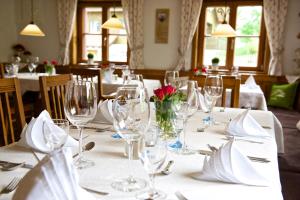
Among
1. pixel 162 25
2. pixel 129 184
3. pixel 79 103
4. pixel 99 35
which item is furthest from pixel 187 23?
pixel 129 184

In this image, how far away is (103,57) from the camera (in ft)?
21.0

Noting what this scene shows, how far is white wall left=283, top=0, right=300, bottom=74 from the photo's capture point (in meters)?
5.07

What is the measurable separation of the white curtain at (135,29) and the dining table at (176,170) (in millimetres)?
4504

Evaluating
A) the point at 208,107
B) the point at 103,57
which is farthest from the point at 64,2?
the point at 208,107

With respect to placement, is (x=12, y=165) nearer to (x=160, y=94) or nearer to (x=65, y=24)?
(x=160, y=94)

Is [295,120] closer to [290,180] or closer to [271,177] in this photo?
[290,180]

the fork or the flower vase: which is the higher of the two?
the flower vase

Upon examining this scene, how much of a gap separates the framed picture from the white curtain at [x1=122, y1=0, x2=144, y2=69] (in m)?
0.27

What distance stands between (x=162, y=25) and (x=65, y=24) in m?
1.93

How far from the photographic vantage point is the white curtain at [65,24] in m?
6.27

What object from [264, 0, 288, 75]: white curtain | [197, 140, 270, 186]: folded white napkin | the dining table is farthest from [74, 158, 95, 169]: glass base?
[264, 0, 288, 75]: white curtain

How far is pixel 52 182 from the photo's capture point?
0.71m

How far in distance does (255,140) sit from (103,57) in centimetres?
525

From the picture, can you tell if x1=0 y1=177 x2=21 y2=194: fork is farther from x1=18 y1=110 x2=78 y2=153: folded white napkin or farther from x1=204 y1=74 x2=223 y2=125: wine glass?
x1=204 y1=74 x2=223 y2=125: wine glass
